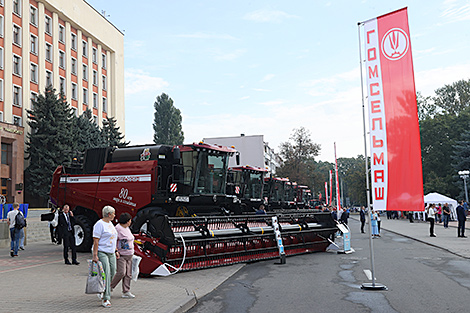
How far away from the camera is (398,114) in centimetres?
937

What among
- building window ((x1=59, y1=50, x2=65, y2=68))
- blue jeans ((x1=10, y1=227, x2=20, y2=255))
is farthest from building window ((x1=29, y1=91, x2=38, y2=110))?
blue jeans ((x1=10, y1=227, x2=20, y2=255))

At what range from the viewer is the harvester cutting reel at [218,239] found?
36.0 feet

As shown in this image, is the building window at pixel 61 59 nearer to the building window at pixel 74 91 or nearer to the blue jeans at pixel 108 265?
the building window at pixel 74 91

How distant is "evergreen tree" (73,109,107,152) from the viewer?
1678 inches

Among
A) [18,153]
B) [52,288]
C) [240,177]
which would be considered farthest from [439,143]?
[52,288]

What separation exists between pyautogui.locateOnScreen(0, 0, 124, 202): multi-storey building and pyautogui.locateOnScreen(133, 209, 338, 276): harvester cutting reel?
29856mm

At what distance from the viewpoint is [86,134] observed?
144 feet

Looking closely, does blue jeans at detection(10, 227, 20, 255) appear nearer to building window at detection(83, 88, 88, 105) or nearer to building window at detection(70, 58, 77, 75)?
building window at detection(70, 58, 77, 75)

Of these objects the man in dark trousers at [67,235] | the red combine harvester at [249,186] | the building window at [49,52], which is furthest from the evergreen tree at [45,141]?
the man in dark trousers at [67,235]

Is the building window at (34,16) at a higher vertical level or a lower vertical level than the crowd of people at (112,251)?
higher

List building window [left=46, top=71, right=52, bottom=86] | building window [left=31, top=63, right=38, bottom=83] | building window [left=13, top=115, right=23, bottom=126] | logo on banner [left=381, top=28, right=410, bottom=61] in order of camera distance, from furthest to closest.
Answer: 1. building window [left=46, top=71, right=52, bottom=86]
2. building window [left=31, top=63, right=38, bottom=83]
3. building window [left=13, top=115, right=23, bottom=126]
4. logo on banner [left=381, top=28, right=410, bottom=61]

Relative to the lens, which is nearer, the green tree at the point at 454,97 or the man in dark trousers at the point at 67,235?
the man in dark trousers at the point at 67,235

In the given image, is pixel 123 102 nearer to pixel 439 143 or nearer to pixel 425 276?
pixel 439 143

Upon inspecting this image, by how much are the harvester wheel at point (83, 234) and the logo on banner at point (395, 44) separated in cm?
1139
